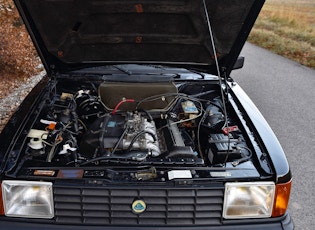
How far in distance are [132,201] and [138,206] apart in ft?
0.14

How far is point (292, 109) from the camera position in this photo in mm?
5406

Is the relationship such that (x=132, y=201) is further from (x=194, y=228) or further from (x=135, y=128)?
(x=135, y=128)

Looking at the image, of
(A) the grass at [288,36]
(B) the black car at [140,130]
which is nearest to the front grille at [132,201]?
(B) the black car at [140,130]

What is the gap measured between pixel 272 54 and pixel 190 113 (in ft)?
26.5

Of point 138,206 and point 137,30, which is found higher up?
point 137,30

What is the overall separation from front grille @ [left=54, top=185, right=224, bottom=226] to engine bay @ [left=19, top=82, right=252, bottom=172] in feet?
0.66

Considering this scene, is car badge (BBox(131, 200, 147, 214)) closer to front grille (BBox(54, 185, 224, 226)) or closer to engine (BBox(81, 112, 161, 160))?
front grille (BBox(54, 185, 224, 226))

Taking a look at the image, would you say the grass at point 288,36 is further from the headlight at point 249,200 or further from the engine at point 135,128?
the headlight at point 249,200

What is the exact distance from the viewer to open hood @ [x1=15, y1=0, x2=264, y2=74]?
7.83 feet

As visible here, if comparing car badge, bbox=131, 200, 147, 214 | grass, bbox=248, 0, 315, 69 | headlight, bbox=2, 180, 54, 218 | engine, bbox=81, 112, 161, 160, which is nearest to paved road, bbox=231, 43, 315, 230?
grass, bbox=248, 0, 315, 69

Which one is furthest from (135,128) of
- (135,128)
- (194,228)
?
(194,228)

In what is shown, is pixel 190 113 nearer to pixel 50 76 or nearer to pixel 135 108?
pixel 135 108

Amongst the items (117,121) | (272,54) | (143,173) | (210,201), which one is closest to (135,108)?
(117,121)

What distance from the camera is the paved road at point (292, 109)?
3.24 metres
